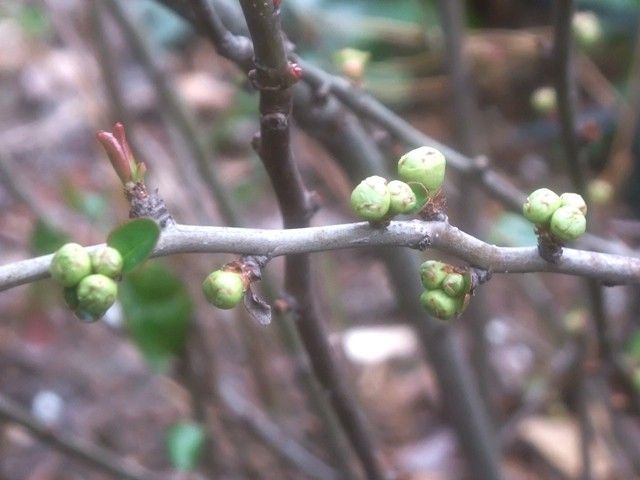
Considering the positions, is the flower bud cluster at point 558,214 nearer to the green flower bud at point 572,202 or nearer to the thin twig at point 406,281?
the green flower bud at point 572,202

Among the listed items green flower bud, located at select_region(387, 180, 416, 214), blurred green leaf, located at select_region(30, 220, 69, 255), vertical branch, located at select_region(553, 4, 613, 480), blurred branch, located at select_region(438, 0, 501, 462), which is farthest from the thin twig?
blurred green leaf, located at select_region(30, 220, 69, 255)

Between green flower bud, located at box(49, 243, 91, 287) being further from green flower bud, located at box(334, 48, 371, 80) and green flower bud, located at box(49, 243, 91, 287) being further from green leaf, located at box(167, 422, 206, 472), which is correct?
green leaf, located at box(167, 422, 206, 472)

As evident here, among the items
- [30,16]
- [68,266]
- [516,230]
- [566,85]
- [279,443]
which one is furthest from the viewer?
[30,16]

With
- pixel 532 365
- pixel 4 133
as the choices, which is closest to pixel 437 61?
pixel 532 365

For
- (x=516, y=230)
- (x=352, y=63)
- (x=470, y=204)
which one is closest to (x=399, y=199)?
(x=352, y=63)

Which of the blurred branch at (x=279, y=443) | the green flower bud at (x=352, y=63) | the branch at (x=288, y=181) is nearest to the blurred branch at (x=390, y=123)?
the green flower bud at (x=352, y=63)

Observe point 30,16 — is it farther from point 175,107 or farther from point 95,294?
point 95,294
